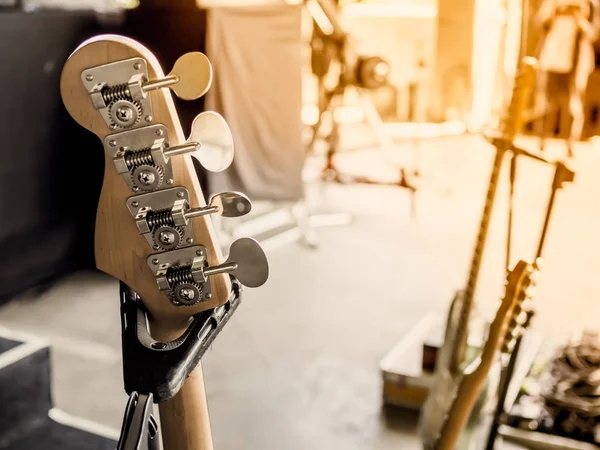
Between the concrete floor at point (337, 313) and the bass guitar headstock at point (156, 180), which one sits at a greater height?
the bass guitar headstock at point (156, 180)

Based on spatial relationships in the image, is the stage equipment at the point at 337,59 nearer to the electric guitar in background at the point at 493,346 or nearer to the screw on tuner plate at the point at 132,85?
the electric guitar in background at the point at 493,346

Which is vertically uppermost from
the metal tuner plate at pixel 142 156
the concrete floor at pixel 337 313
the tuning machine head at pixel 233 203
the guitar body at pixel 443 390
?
the metal tuner plate at pixel 142 156

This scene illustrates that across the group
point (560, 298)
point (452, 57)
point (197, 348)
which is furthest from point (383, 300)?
point (452, 57)

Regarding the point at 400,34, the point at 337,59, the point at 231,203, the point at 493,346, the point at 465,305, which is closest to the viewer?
the point at 231,203

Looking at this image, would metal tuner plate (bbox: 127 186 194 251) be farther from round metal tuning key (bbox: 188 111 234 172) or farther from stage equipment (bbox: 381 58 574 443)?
stage equipment (bbox: 381 58 574 443)

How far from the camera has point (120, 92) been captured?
2.35ft

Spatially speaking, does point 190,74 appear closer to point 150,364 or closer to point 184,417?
point 150,364

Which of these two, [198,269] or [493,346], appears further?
[493,346]

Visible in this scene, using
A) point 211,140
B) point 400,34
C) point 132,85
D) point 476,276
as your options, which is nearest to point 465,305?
point 476,276

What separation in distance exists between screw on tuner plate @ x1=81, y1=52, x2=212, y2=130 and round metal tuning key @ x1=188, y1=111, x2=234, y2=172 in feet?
0.16

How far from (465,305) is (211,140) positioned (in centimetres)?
71

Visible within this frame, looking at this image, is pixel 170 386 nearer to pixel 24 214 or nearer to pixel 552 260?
pixel 24 214

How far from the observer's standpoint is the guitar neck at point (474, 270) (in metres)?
1.21

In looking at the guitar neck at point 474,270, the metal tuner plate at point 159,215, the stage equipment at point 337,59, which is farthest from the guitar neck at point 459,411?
the stage equipment at point 337,59
